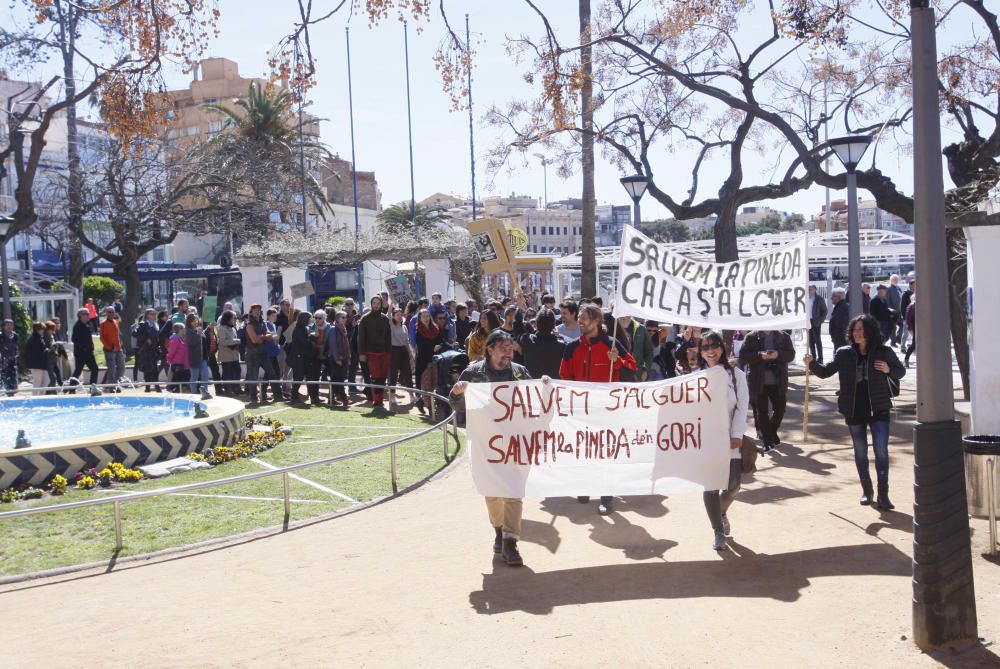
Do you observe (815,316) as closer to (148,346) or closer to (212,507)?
A: (148,346)

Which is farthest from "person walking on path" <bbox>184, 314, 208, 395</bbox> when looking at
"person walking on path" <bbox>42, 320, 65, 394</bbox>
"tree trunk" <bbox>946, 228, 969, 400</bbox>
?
"tree trunk" <bbox>946, 228, 969, 400</bbox>

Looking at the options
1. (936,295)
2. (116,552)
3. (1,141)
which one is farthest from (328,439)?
(1,141)

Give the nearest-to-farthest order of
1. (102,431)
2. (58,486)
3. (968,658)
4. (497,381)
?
1. (968,658)
2. (497,381)
3. (58,486)
4. (102,431)

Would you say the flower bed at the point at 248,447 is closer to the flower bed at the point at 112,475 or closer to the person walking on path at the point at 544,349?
the flower bed at the point at 112,475

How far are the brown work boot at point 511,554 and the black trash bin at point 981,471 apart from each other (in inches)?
131

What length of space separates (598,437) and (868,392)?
2.77m

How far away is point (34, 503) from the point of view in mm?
10617

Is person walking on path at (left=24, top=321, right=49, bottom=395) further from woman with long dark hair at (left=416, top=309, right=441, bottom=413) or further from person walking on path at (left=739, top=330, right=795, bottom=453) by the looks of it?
person walking on path at (left=739, top=330, right=795, bottom=453)

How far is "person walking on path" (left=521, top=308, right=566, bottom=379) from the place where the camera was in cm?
1057

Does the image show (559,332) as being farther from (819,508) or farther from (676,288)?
(819,508)

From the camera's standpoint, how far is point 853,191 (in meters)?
14.3

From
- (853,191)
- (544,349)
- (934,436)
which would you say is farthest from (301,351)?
(934,436)

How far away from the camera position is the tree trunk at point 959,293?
14.4 meters

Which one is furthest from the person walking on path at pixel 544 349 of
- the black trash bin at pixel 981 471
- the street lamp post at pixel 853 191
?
the street lamp post at pixel 853 191
